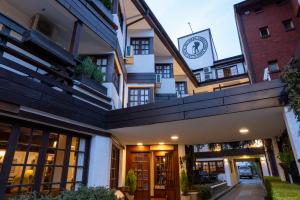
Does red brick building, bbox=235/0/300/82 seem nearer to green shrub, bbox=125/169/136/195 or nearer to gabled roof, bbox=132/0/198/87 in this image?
gabled roof, bbox=132/0/198/87

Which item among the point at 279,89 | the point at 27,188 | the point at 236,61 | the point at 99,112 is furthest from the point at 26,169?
the point at 236,61

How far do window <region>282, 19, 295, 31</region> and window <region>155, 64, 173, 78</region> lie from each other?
711 cm

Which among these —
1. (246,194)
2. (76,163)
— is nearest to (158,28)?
(76,163)

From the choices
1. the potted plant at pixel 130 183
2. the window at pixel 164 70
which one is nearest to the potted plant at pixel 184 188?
the potted plant at pixel 130 183

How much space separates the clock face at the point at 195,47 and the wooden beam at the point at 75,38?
58.2 feet

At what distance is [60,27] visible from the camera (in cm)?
698

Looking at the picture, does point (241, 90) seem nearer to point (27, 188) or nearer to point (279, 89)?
point (279, 89)

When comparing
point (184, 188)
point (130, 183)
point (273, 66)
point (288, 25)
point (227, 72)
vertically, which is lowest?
point (184, 188)

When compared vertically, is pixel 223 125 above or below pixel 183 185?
above

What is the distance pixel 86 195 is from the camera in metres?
3.52

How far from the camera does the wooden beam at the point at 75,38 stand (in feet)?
19.4

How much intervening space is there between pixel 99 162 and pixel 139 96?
514cm

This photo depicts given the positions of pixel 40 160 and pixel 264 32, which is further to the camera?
pixel 264 32

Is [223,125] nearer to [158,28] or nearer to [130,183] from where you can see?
[130,183]
